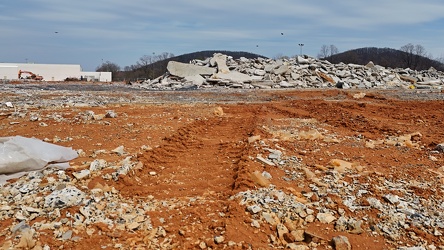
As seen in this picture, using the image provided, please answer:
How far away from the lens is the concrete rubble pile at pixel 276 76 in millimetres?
26172

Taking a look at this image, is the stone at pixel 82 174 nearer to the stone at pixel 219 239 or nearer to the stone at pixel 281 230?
the stone at pixel 219 239

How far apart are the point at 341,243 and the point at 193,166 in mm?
3026

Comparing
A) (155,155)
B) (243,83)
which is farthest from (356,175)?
(243,83)

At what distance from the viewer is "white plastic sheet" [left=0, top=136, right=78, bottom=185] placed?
15.7ft

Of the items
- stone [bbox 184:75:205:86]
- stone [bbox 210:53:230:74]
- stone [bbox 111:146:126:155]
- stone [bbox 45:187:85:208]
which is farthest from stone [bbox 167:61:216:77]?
stone [bbox 45:187:85:208]

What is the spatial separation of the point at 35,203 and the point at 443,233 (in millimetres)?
4516

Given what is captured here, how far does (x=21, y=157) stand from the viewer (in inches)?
193

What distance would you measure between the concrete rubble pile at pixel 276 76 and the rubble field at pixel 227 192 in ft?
59.1

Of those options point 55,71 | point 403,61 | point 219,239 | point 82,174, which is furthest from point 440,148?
point 55,71

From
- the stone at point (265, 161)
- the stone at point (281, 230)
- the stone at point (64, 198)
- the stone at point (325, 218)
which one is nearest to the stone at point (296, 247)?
the stone at point (281, 230)

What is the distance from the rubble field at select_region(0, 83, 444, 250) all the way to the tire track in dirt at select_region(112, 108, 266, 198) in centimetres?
2

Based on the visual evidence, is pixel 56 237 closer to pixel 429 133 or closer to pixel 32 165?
pixel 32 165

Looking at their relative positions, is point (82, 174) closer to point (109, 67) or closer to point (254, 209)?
point (254, 209)


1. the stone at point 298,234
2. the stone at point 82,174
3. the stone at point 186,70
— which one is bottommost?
the stone at point 298,234
